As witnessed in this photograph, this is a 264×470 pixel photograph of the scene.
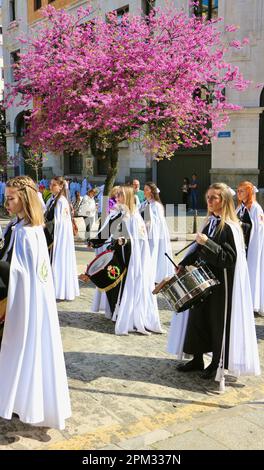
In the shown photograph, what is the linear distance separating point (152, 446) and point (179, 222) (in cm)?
1547

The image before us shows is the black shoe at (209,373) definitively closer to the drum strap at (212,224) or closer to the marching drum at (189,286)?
the marching drum at (189,286)

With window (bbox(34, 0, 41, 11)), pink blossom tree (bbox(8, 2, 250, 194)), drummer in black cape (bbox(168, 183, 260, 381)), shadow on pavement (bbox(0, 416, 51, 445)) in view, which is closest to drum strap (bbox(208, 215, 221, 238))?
drummer in black cape (bbox(168, 183, 260, 381))

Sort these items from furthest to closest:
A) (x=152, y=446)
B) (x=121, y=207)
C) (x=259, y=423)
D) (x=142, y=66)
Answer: (x=142, y=66) < (x=121, y=207) < (x=259, y=423) < (x=152, y=446)

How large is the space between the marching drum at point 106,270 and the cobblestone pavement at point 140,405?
0.68 m

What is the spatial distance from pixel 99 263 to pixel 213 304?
2.10 meters

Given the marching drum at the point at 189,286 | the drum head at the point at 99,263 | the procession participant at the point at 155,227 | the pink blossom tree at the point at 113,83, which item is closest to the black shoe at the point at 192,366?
the marching drum at the point at 189,286

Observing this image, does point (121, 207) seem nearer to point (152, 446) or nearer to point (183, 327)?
point (183, 327)

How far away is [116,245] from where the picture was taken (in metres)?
6.74

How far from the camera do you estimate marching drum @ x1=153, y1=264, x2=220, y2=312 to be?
458 cm

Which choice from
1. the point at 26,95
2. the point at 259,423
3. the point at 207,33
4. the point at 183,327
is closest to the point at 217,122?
the point at 207,33

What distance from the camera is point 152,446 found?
12.6ft

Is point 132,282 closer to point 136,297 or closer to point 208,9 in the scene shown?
point 136,297

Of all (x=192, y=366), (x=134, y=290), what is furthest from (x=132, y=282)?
(x=192, y=366)

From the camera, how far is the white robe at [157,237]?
8.95 metres
